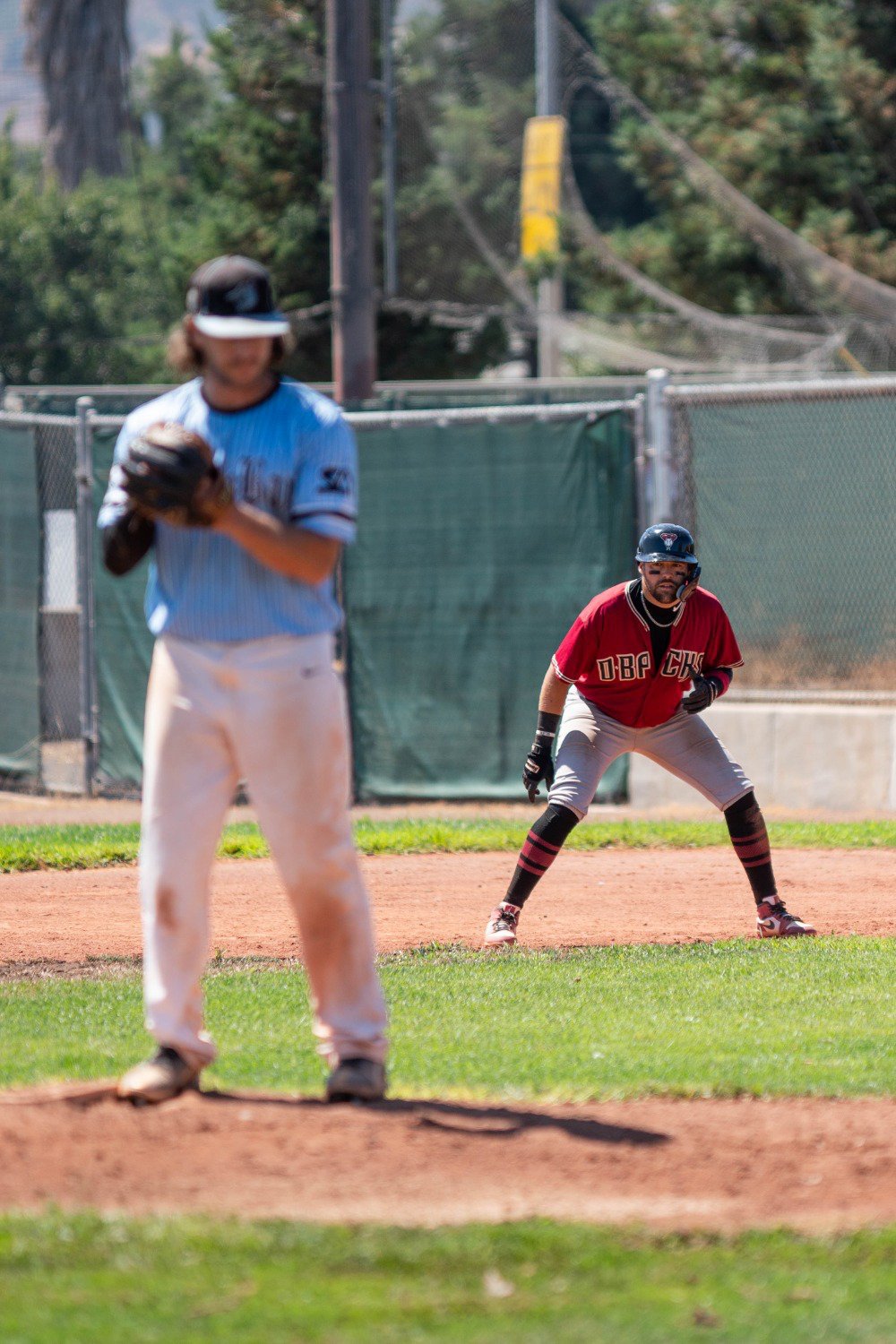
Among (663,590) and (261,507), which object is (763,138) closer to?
(663,590)

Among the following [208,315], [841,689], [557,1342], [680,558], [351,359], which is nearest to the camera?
[557,1342]

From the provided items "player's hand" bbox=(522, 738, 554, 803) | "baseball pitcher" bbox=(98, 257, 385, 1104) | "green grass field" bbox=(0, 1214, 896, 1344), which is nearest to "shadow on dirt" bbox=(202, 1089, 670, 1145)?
"baseball pitcher" bbox=(98, 257, 385, 1104)

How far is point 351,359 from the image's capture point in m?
14.9

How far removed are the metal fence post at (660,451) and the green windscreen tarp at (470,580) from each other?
0.25m

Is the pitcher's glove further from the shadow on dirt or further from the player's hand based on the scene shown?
the player's hand

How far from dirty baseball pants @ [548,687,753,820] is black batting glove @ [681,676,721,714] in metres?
0.16

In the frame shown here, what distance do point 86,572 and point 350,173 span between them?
151 inches

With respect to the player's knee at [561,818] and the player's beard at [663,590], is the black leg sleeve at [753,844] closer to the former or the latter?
the player's knee at [561,818]

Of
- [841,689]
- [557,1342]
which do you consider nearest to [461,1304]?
[557,1342]

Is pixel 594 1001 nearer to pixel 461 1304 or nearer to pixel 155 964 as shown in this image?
pixel 155 964

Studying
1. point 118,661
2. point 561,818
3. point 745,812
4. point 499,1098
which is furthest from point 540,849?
point 118,661

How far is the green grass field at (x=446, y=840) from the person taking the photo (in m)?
9.96

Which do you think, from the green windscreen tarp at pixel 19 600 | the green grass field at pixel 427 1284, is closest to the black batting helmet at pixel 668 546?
the green grass field at pixel 427 1284

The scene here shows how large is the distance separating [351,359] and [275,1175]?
11.7 m
